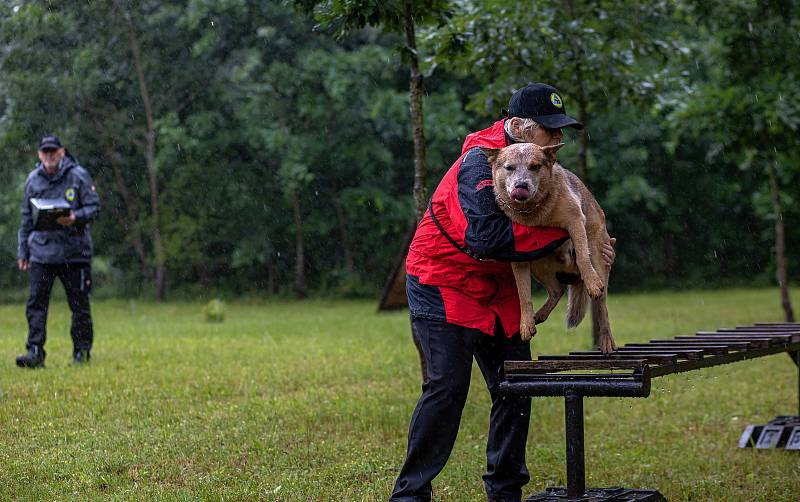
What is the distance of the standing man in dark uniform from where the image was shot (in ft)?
34.5

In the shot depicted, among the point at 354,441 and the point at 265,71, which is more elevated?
the point at 265,71

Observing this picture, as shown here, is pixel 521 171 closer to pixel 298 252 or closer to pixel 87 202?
pixel 87 202

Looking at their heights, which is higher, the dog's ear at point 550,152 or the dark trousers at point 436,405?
the dog's ear at point 550,152

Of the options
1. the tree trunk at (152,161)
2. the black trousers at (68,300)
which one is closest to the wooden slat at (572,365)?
the black trousers at (68,300)

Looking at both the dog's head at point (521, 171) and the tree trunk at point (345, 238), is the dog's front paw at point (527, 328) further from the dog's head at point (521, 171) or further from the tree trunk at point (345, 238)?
the tree trunk at point (345, 238)

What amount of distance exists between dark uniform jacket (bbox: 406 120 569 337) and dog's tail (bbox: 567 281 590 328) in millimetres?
289

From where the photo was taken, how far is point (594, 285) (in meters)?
4.77

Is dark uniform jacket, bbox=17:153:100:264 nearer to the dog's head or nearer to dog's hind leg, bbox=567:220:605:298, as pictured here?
the dog's head

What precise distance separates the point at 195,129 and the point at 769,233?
17.8 metres

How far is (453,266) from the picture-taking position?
513 cm

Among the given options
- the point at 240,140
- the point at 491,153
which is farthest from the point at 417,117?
the point at 240,140

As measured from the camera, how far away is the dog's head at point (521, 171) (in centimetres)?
462

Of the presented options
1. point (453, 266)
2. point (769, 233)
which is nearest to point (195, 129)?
point (769, 233)

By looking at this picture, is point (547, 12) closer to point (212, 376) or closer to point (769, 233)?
point (212, 376)
